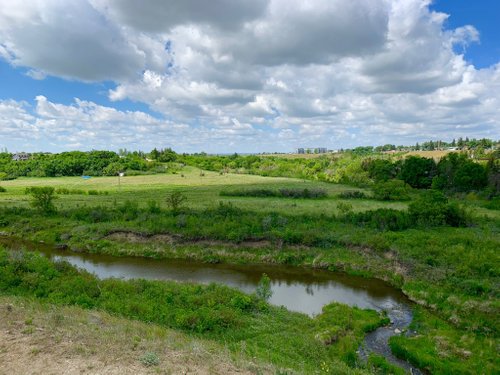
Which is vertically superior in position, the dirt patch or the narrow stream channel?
the dirt patch

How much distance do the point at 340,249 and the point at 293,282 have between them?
7124 millimetres

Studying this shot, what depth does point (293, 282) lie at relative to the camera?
27875 millimetres

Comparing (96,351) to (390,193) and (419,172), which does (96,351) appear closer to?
(390,193)

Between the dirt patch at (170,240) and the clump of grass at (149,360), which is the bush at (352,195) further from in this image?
the clump of grass at (149,360)

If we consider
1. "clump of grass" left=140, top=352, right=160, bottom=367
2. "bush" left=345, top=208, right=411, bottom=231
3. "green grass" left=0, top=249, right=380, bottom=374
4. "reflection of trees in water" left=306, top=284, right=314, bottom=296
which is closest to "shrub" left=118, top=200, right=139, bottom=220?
"green grass" left=0, top=249, right=380, bottom=374

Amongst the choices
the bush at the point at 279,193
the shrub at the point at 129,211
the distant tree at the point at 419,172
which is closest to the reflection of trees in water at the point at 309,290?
the shrub at the point at 129,211

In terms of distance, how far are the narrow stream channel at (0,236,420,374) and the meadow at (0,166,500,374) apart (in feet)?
3.04

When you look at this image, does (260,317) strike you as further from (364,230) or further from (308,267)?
(364,230)

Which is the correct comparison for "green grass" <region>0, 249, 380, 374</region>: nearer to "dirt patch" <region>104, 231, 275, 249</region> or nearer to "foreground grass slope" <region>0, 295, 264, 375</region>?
"foreground grass slope" <region>0, 295, 264, 375</region>

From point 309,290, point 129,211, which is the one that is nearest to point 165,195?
point 129,211

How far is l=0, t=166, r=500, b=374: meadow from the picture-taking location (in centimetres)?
1662

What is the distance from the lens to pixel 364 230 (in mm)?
35188

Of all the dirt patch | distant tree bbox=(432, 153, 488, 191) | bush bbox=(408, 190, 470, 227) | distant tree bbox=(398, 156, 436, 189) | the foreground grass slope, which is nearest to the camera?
the foreground grass slope

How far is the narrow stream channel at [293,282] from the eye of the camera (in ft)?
69.5
